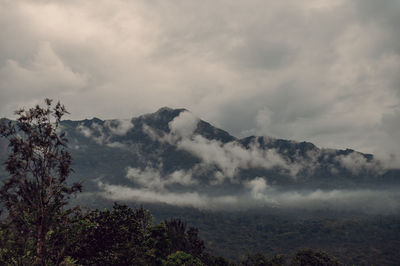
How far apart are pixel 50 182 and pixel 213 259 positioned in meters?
129

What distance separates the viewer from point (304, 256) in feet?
531

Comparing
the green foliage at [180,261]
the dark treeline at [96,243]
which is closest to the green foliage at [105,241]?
the dark treeline at [96,243]

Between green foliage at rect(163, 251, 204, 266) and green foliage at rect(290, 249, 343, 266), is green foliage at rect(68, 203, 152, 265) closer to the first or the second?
green foliage at rect(163, 251, 204, 266)

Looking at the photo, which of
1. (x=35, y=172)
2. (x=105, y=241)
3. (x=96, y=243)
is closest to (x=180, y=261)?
(x=105, y=241)

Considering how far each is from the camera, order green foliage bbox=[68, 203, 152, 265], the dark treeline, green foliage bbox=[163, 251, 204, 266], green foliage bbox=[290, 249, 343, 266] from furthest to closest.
Result: green foliage bbox=[290, 249, 343, 266] < green foliage bbox=[163, 251, 204, 266] < green foliage bbox=[68, 203, 152, 265] < the dark treeline

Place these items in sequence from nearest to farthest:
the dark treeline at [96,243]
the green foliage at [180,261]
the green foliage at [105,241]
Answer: the dark treeline at [96,243]
the green foliage at [105,241]
the green foliage at [180,261]

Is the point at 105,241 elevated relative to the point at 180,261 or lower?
elevated

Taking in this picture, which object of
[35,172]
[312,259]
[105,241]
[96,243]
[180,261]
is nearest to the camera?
[35,172]

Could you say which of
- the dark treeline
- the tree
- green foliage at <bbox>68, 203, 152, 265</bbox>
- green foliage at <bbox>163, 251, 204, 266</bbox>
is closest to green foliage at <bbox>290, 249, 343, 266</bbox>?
the dark treeline

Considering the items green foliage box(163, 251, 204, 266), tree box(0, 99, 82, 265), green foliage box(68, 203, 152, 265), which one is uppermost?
tree box(0, 99, 82, 265)

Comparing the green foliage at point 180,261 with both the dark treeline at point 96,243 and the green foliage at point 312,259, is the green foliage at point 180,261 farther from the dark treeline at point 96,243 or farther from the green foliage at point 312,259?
the green foliage at point 312,259

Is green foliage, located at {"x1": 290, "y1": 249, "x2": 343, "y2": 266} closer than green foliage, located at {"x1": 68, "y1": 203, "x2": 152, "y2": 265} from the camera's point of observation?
No

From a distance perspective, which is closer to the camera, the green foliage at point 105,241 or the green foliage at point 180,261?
the green foliage at point 105,241

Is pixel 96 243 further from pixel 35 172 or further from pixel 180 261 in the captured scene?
pixel 180 261
